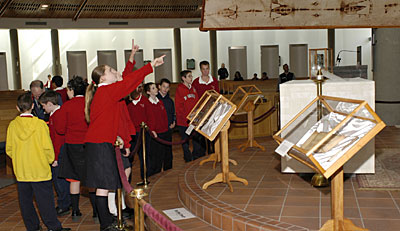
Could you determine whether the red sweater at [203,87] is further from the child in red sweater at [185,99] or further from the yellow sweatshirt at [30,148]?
the yellow sweatshirt at [30,148]

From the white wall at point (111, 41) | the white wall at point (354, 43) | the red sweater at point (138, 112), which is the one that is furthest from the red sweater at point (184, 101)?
the white wall at point (111, 41)

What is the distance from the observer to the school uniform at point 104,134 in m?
4.52

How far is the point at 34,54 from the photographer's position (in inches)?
897

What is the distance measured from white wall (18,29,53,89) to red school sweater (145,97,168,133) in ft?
56.5

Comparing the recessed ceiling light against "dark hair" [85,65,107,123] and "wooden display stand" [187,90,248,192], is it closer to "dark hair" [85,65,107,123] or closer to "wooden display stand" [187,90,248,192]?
"wooden display stand" [187,90,248,192]

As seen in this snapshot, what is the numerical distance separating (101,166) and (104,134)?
30cm

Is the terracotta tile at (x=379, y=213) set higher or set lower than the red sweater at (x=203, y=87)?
lower

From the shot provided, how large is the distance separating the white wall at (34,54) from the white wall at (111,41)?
2.28 ft

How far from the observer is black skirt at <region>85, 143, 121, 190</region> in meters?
4.64

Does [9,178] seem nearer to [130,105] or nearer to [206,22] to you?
[130,105]

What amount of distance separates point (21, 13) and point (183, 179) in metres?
16.1

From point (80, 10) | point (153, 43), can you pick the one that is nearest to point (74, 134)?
point (80, 10)

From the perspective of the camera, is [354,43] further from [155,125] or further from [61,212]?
[61,212]

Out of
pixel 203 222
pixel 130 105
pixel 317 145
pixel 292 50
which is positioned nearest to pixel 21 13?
pixel 292 50
